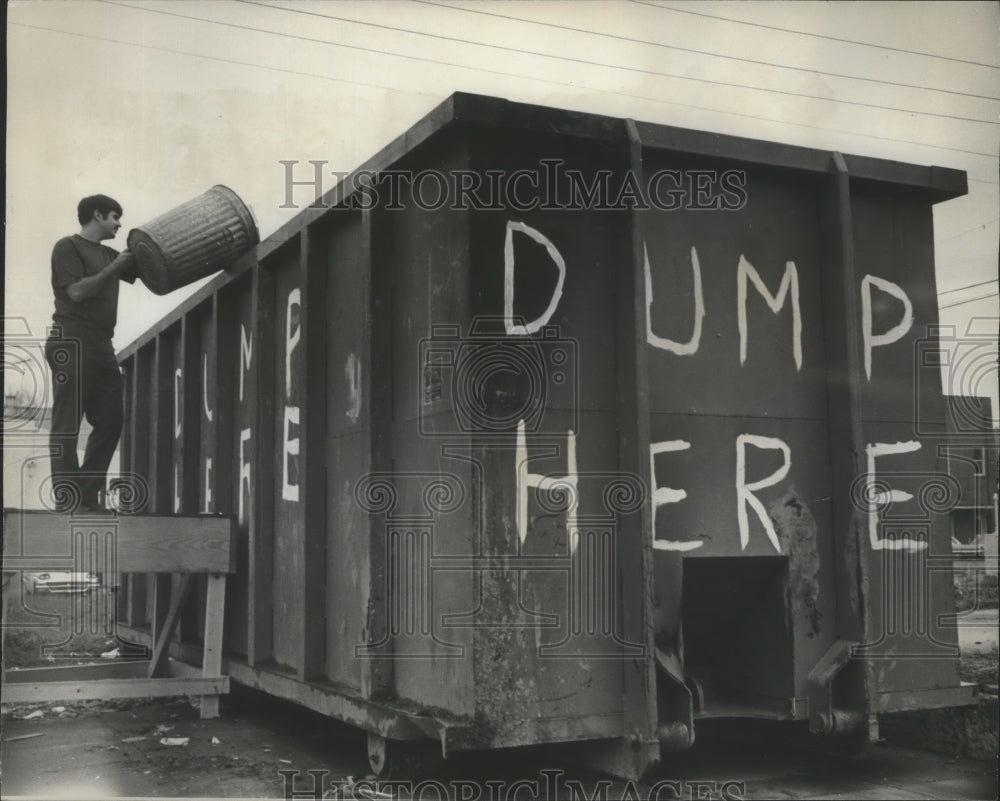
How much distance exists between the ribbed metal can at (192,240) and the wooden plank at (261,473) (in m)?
0.48

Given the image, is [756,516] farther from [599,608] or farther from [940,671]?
[940,671]

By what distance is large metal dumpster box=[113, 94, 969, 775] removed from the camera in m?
4.01

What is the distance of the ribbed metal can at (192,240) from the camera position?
20.1 ft

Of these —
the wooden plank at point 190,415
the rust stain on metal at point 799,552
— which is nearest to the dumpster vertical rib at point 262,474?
the wooden plank at point 190,415

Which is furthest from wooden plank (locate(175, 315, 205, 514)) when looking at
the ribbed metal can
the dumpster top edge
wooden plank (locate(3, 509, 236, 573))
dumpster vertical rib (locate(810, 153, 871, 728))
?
dumpster vertical rib (locate(810, 153, 871, 728))

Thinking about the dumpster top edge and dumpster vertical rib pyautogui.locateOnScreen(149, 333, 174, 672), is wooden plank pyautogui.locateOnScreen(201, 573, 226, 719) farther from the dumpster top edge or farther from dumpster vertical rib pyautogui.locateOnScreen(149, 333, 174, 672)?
the dumpster top edge

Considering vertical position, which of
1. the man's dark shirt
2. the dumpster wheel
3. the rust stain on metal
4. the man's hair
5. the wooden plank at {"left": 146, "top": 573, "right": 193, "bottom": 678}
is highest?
the man's hair

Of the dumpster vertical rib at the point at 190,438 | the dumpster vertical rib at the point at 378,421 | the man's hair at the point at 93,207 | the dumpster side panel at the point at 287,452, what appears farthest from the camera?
the dumpster vertical rib at the point at 190,438

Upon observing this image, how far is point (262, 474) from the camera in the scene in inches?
231

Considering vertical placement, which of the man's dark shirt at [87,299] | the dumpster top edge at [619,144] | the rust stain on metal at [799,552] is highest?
the dumpster top edge at [619,144]

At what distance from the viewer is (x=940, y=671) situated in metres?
4.60

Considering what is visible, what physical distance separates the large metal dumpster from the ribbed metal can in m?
1.32

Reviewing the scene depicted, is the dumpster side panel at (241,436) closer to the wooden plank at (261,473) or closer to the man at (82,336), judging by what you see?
the wooden plank at (261,473)

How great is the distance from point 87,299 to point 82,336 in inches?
9.3
